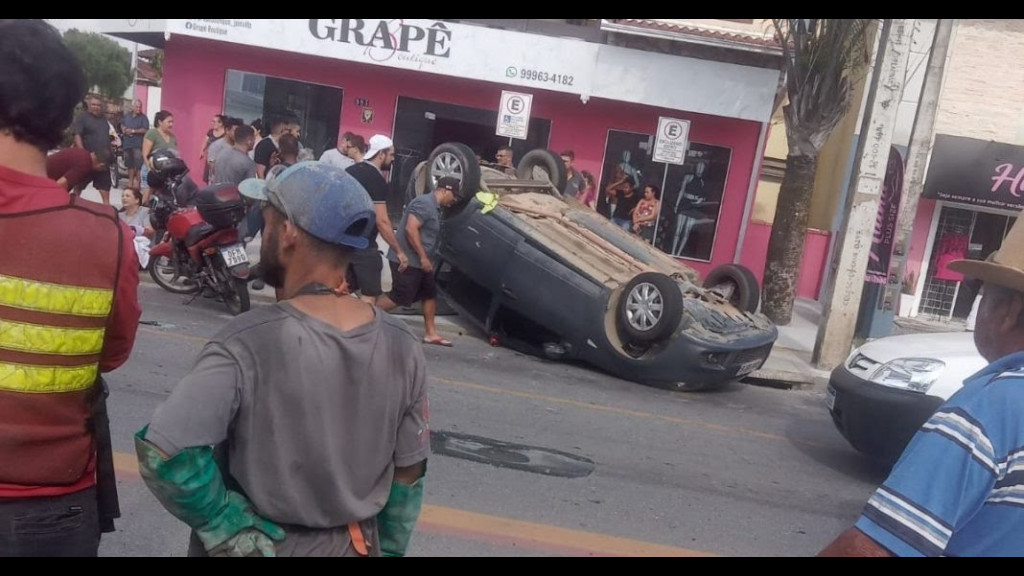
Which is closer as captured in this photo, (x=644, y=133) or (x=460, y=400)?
(x=460, y=400)

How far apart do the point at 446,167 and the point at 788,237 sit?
623 centimetres

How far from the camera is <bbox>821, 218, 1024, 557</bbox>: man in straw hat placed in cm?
159

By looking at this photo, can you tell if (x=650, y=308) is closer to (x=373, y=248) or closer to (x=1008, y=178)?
(x=373, y=248)

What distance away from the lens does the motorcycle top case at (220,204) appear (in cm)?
887

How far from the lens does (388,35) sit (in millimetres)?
15586

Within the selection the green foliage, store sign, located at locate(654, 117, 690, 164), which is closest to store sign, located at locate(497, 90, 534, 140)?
store sign, located at locate(654, 117, 690, 164)

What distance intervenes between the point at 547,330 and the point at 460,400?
2.04m

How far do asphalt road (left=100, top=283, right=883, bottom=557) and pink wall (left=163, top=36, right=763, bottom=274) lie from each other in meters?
7.66

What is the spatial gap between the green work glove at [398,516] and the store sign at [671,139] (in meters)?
10.9

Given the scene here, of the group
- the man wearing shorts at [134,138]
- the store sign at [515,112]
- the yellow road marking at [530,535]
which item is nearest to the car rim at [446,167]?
the store sign at [515,112]

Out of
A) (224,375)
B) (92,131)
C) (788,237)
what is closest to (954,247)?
(788,237)
